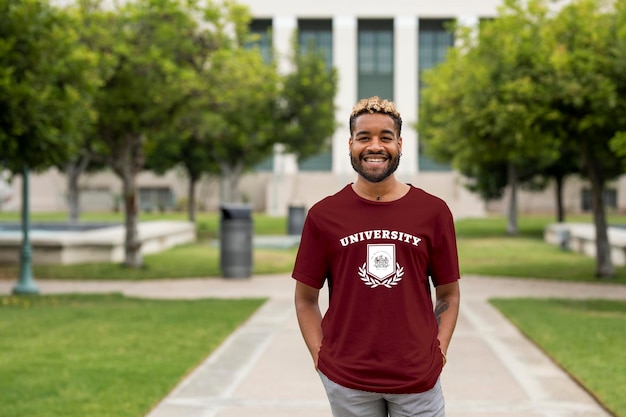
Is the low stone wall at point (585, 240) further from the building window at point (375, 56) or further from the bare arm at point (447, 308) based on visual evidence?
the building window at point (375, 56)

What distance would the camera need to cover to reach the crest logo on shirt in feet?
11.4

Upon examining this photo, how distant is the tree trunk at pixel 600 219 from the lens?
19.6 meters

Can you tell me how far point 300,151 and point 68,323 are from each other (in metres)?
24.9

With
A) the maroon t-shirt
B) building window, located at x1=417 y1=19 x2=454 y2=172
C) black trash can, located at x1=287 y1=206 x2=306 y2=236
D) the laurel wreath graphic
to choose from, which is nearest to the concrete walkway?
the maroon t-shirt

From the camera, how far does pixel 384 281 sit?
3.50 metres

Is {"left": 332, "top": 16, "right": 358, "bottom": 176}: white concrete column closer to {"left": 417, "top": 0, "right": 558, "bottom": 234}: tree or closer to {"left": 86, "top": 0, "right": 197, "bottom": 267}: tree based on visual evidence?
{"left": 417, "top": 0, "right": 558, "bottom": 234}: tree

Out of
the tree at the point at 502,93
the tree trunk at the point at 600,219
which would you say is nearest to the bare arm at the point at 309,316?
the tree at the point at 502,93

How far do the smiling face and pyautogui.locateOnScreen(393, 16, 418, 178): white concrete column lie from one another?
64170 millimetres

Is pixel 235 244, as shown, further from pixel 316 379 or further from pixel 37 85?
pixel 316 379

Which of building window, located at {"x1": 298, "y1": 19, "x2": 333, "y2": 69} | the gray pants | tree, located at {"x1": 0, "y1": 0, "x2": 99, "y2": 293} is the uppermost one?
building window, located at {"x1": 298, "y1": 19, "x2": 333, "y2": 69}

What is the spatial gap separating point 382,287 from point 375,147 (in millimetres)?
512

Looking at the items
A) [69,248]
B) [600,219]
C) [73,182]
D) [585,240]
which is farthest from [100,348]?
[73,182]

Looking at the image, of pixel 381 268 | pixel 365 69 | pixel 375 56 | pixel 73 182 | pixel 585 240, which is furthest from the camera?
pixel 375 56

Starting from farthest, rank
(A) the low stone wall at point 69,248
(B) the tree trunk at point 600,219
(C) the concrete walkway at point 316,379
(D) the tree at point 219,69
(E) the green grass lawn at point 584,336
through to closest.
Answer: (A) the low stone wall at point 69,248, (D) the tree at point 219,69, (B) the tree trunk at point 600,219, (E) the green grass lawn at point 584,336, (C) the concrete walkway at point 316,379
